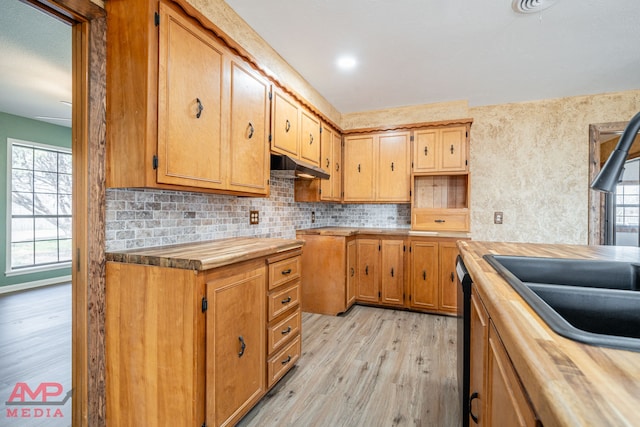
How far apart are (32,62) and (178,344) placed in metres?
3.41

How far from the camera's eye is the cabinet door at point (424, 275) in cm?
330

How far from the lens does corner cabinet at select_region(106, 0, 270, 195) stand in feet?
4.52

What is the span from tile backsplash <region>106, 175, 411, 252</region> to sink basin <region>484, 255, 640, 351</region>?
1760mm

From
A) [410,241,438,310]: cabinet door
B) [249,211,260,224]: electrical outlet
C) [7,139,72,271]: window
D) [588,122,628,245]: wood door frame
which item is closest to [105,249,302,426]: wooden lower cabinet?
[249,211,260,224]: electrical outlet

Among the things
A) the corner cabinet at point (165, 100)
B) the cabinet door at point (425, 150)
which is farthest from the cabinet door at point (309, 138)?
the cabinet door at point (425, 150)

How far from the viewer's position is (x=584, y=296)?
2.82ft

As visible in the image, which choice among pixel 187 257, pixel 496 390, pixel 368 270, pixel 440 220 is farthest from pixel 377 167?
pixel 496 390

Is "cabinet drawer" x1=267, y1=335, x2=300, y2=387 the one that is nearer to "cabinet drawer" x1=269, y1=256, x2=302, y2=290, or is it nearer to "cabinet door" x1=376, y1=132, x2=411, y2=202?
"cabinet drawer" x1=269, y1=256, x2=302, y2=290

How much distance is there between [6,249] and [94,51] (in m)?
4.60

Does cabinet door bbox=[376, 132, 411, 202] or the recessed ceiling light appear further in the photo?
cabinet door bbox=[376, 132, 411, 202]

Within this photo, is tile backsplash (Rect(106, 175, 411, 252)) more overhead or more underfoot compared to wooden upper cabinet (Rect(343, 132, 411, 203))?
more underfoot

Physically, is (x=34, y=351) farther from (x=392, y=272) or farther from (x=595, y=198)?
(x=595, y=198)

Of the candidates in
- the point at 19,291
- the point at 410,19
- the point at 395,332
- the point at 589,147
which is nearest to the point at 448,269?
the point at 395,332

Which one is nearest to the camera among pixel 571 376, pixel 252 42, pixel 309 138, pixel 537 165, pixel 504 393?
pixel 571 376
